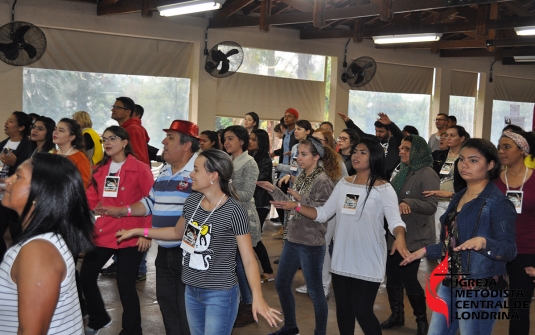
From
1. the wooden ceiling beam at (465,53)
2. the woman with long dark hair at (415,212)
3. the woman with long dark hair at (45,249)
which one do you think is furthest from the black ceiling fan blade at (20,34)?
the wooden ceiling beam at (465,53)

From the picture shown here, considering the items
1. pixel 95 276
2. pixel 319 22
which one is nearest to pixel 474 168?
pixel 95 276

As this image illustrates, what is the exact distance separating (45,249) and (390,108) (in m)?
13.2

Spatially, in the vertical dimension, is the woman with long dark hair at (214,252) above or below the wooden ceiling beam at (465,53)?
below

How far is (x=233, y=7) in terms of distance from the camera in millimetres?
10617

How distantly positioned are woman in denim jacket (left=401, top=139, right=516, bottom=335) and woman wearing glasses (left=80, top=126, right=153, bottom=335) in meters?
1.91

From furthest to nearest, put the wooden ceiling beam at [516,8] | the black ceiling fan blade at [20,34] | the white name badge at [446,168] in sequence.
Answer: the wooden ceiling beam at [516,8] → the black ceiling fan blade at [20,34] → the white name badge at [446,168]

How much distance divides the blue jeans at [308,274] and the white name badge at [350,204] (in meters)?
0.55

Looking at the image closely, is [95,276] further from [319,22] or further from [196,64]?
[196,64]

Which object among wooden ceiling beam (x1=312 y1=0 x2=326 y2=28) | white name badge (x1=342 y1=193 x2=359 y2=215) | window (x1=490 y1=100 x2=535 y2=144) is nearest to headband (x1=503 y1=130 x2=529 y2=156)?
white name badge (x1=342 y1=193 x2=359 y2=215)

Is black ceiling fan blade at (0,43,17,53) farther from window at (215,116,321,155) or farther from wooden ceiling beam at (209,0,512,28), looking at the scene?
window at (215,116,321,155)

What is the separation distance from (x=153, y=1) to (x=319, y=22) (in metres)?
2.75

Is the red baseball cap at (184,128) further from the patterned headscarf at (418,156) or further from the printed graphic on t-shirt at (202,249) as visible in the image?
the patterned headscarf at (418,156)

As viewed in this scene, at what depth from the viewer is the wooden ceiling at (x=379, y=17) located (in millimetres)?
8867

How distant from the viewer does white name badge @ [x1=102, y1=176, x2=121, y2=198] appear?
3.98 meters
